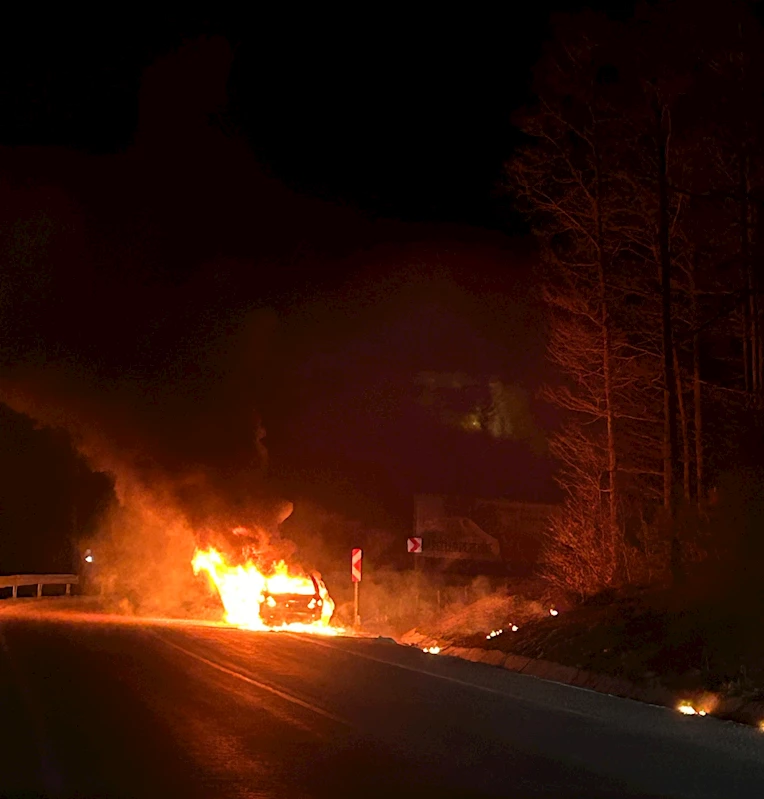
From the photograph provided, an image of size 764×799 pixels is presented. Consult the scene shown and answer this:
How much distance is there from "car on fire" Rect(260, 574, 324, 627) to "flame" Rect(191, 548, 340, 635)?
0.37ft

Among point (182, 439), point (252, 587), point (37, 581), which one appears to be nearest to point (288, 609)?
point (252, 587)

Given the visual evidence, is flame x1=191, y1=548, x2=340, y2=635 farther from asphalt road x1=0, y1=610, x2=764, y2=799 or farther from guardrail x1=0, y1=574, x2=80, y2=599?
asphalt road x1=0, y1=610, x2=764, y2=799

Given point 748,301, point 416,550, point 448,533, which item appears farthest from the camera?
point 448,533

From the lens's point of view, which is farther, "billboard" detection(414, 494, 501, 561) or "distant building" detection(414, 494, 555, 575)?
"billboard" detection(414, 494, 501, 561)

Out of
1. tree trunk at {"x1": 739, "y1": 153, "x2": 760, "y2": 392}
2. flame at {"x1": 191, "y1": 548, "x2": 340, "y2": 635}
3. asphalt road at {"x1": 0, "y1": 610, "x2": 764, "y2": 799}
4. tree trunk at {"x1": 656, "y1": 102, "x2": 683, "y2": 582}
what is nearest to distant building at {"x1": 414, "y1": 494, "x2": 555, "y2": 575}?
flame at {"x1": 191, "y1": 548, "x2": 340, "y2": 635}

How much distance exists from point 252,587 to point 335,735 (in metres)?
21.9

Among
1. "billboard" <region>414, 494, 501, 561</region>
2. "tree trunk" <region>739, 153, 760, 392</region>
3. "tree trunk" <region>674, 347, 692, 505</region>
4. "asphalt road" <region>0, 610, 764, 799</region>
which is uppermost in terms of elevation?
"tree trunk" <region>739, 153, 760, 392</region>

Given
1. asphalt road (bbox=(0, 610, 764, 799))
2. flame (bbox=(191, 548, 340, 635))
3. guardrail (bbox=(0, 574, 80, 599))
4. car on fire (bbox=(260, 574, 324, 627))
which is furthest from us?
guardrail (bbox=(0, 574, 80, 599))

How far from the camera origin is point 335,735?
10891 millimetres

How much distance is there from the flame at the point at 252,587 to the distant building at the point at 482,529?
21.7ft

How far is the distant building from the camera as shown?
37906 millimetres

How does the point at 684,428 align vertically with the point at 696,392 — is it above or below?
below

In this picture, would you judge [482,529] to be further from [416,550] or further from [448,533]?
[416,550]

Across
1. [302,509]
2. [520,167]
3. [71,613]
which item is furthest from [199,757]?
[302,509]
